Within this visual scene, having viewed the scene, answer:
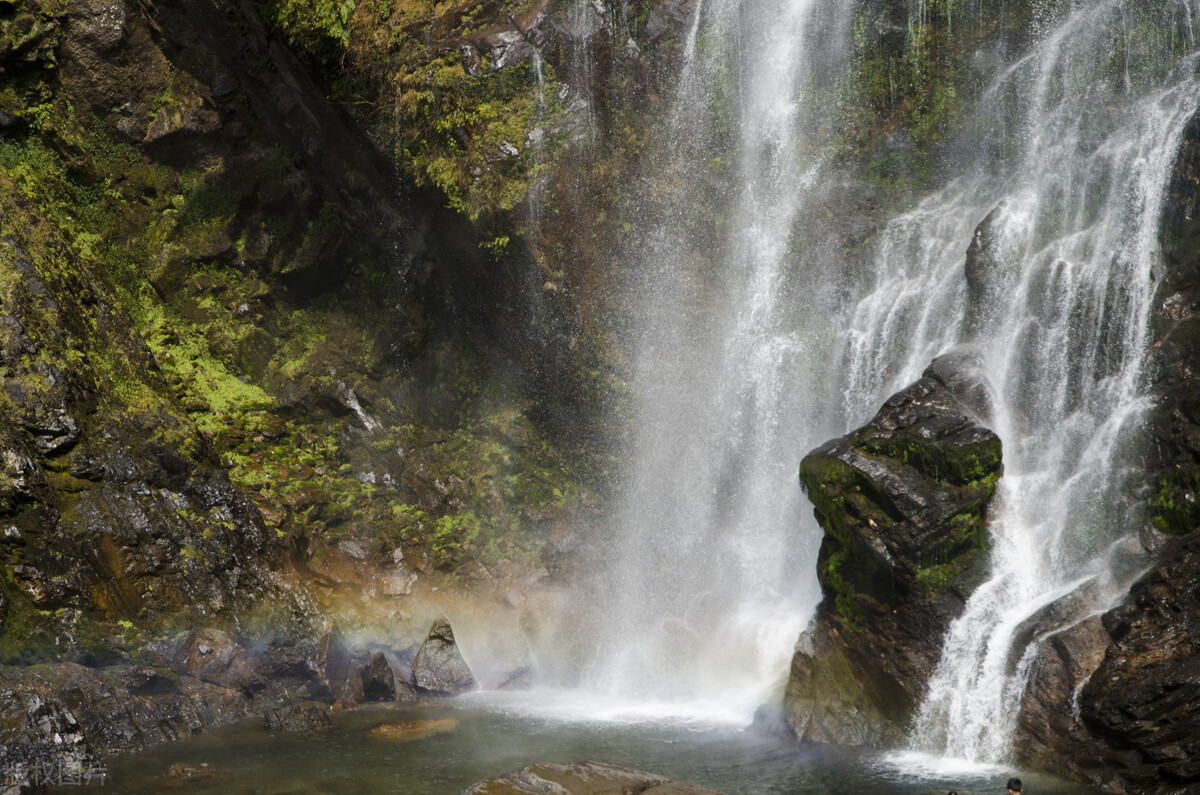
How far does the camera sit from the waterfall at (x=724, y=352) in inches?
725

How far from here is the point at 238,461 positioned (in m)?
18.7

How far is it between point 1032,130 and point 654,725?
13.8 m

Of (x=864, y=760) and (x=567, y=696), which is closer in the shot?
(x=864, y=760)

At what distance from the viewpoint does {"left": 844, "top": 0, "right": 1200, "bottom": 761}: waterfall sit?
13.4 meters

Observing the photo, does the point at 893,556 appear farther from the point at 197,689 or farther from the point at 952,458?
the point at 197,689

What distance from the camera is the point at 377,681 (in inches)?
655

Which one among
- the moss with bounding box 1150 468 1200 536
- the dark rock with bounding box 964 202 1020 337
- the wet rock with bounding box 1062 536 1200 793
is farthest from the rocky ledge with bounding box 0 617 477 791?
the moss with bounding box 1150 468 1200 536

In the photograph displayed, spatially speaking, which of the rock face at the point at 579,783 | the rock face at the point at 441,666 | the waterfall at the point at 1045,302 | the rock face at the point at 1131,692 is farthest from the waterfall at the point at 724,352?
the rock face at the point at 579,783

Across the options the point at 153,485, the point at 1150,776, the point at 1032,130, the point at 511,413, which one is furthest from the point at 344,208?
the point at 1150,776

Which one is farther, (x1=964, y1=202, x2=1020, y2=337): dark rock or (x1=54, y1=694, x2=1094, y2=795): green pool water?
(x1=964, y1=202, x2=1020, y2=337): dark rock

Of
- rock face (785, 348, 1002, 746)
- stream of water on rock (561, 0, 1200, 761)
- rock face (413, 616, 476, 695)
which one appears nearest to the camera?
rock face (785, 348, 1002, 746)

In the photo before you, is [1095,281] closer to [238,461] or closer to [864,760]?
[864,760]

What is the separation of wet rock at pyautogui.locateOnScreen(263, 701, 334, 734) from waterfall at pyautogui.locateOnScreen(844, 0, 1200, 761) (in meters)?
9.33

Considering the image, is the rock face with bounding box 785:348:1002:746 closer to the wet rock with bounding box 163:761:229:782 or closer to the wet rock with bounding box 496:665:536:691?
the wet rock with bounding box 496:665:536:691
